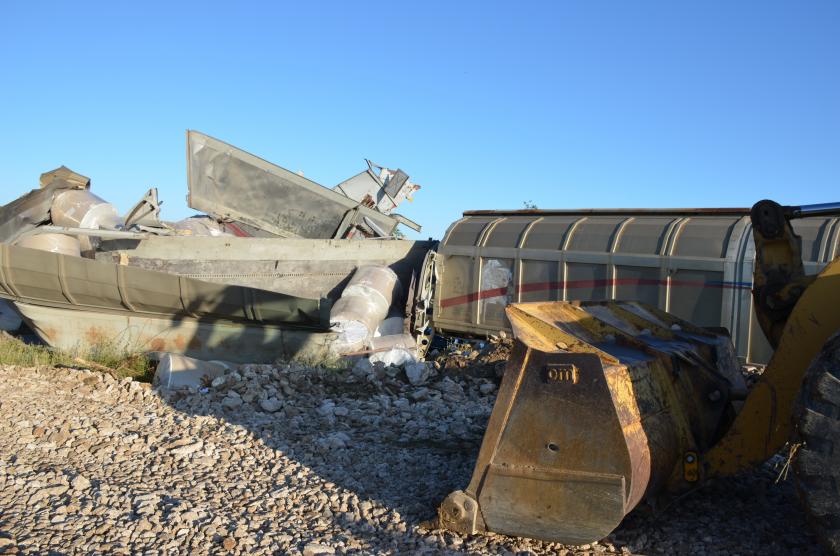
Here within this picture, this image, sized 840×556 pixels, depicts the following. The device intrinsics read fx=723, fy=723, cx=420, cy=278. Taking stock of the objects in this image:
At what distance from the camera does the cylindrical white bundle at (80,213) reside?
11.5 metres

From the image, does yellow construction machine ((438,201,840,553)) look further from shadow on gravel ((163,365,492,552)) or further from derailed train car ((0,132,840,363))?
derailed train car ((0,132,840,363))

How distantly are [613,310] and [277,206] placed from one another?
27.0ft

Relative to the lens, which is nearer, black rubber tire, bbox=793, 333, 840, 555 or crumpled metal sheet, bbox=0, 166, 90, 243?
black rubber tire, bbox=793, 333, 840, 555

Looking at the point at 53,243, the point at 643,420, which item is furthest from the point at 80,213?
the point at 643,420

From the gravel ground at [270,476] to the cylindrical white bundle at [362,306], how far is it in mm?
2027

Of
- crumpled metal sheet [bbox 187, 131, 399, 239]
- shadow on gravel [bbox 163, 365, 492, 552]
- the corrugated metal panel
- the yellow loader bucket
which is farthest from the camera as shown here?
crumpled metal sheet [bbox 187, 131, 399, 239]

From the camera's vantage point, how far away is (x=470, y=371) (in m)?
7.73

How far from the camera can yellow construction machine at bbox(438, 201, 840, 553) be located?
3084 millimetres

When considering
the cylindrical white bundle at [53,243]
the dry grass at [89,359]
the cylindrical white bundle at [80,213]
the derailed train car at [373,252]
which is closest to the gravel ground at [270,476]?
the dry grass at [89,359]

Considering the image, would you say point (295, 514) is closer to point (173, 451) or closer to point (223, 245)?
point (173, 451)

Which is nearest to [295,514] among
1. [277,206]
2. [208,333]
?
[208,333]

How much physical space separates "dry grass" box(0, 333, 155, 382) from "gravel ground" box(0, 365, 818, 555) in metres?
0.48

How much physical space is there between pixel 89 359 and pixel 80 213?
14.7 feet

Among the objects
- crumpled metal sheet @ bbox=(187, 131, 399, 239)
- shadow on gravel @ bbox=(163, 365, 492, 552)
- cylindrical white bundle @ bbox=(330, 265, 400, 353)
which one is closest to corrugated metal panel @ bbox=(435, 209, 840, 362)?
cylindrical white bundle @ bbox=(330, 265, 400, 353)
